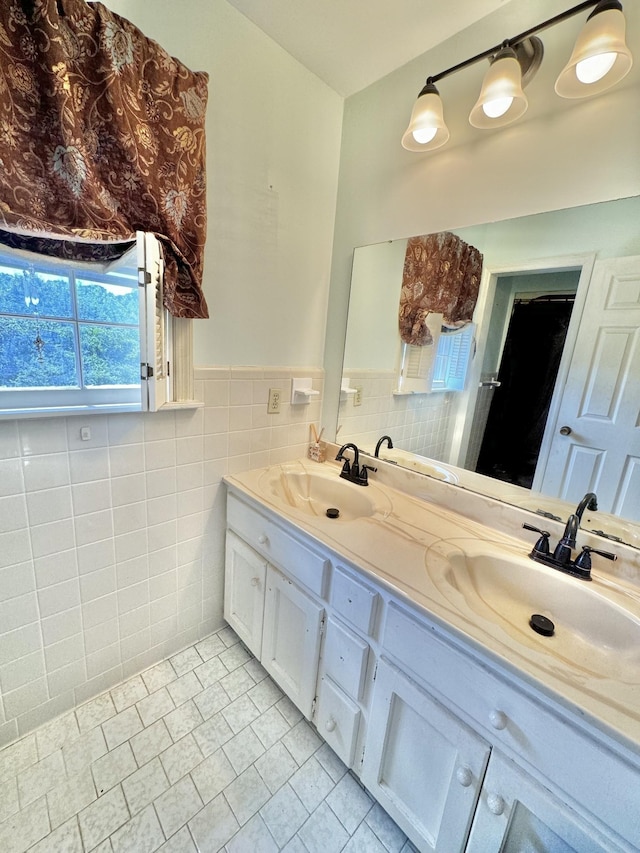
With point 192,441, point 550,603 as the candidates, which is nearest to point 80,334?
point 192,441

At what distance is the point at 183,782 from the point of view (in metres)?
1.12

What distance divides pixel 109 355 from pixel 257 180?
35.0 inches

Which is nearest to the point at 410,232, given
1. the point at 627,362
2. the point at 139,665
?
the point at 627,362

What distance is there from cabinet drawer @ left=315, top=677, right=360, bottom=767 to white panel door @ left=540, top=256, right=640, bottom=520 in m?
0.97

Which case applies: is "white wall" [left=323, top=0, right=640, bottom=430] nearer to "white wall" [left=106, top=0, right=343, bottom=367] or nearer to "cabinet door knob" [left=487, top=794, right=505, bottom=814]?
"white wall" [left=106, top=0, right=343, bottom=367]

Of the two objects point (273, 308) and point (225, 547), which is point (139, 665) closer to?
point (225, 547)

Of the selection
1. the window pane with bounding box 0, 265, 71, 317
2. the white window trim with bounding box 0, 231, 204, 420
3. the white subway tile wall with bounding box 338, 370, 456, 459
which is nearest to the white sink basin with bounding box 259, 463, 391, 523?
the white subway tile wall with bounding box 338, 370, 456, 459

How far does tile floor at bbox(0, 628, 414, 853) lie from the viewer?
993 millimetres

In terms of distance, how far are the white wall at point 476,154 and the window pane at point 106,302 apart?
2.98 ft

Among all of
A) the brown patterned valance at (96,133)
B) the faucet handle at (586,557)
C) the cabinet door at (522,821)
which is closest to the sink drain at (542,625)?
the faucet handle at (586,557)

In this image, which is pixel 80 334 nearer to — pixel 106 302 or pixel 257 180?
pixel 106 302

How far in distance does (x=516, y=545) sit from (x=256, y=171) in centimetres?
167

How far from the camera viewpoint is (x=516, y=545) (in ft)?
3.63

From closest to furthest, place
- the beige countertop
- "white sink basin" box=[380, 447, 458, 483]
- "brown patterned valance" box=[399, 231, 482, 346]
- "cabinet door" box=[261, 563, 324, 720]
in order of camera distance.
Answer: the beige countertop, "cabinet door" box=[261, 563, 324, 720], "brown patterned valance" box=[399, 231, 482, 346], "white sink basin" box=[380, 447, 458, 483]
